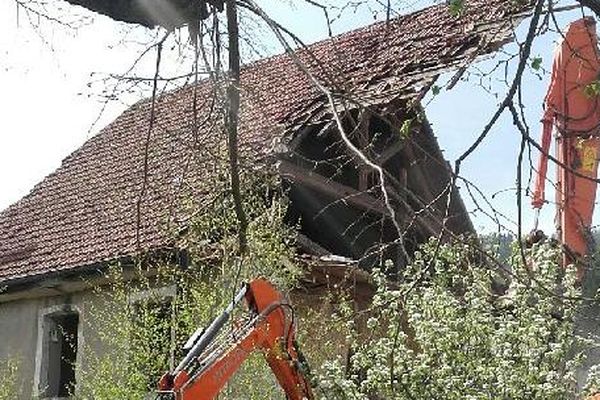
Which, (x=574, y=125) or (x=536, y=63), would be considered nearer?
(x=536, y=63)

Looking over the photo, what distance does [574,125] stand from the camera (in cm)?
715

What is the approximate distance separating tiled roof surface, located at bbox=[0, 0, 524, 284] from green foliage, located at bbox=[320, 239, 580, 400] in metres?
1.52

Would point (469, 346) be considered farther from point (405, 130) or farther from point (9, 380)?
point (9, 380)

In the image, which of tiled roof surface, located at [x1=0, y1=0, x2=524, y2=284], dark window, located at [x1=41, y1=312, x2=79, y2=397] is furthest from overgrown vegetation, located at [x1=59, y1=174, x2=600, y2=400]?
dark window, located at [x1=41, y1=312, x2=79, y2=397]

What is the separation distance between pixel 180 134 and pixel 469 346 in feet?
12.8

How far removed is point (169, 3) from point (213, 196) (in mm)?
1486

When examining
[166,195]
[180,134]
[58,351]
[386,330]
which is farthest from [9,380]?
[180,134]

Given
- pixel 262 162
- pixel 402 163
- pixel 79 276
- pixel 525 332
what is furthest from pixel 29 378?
pixel 262 162

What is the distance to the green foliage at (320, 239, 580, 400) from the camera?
295 inches

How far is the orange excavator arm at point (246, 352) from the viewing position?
24.2ft

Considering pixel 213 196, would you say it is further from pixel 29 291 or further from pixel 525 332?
pixel 29 291

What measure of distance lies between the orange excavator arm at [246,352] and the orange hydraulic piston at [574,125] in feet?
7.07

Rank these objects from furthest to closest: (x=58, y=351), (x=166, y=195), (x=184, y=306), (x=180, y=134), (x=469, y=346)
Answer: (x=58, y=351), (x=184, y=306), (x=469, y=346), (x=166, y=195), (x=180, y=134)

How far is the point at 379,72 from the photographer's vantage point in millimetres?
6590
